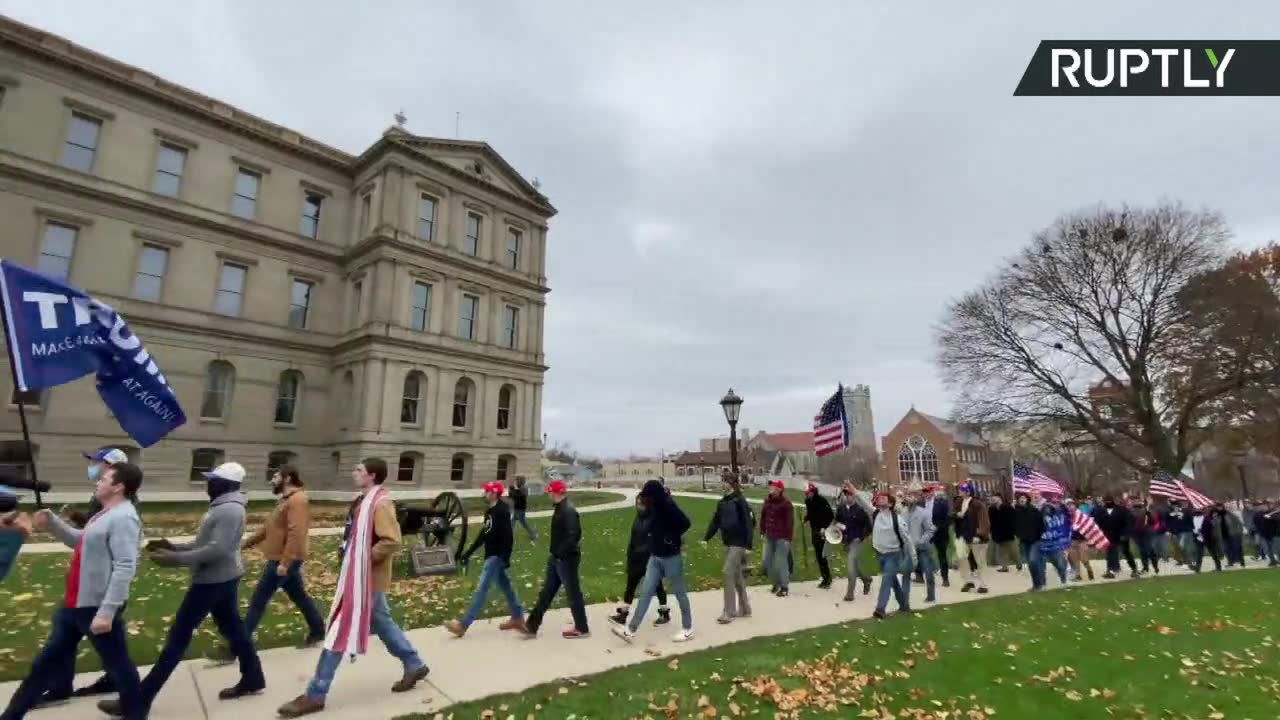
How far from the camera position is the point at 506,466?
36.8m

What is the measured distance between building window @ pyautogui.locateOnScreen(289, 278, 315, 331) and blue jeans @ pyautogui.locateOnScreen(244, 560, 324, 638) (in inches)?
1182

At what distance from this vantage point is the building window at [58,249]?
84.1 ft

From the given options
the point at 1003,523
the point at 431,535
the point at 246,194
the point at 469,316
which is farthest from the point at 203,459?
the point at 1003,523

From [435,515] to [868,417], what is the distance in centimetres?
13766

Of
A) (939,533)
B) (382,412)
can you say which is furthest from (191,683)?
(382,412)

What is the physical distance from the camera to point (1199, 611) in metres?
10.1

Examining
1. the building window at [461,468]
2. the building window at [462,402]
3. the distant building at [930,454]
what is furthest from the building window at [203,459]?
the distant building at [930,454]

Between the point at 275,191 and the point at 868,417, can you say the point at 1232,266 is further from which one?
the point at 868,417

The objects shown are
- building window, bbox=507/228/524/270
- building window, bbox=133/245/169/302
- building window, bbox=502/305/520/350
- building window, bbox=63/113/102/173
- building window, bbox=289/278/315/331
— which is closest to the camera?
building window, bbox=63/113/102/173

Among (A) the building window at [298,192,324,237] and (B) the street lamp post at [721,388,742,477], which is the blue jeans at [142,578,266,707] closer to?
(B) the street lamp post at [721,388,742,477]

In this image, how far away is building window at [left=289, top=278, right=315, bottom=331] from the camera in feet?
107

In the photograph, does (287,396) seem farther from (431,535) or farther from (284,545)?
(284,545)

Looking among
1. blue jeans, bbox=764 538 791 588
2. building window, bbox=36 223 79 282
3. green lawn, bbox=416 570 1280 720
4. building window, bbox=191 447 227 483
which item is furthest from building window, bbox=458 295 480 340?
green lawn, bbox=416 570 1280 720

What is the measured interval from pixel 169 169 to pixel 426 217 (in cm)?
1178
